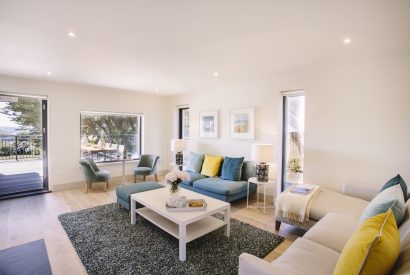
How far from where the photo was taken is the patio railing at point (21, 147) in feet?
14.2

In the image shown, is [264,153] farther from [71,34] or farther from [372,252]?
[71,34]

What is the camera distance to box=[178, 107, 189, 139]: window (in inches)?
245

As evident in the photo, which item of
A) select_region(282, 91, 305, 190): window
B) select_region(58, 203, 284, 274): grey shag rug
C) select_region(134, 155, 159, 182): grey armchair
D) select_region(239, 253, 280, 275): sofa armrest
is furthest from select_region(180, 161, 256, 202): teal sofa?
select_region(239, 253, 280, 275): sofa armrest

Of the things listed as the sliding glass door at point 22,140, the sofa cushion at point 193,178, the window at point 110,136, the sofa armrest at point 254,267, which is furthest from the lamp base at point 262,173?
the sliding glass door at point 22,140

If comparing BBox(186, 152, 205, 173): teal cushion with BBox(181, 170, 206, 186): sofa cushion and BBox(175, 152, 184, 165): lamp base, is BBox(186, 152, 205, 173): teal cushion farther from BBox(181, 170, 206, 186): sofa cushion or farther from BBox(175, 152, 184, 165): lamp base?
BBox(175, 152, 184, 165): lamp base

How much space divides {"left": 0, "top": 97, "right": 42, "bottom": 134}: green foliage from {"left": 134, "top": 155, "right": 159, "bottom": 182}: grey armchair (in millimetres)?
2271

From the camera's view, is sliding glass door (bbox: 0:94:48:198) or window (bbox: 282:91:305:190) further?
sliding glass door (bbox: 0:94:48:198)

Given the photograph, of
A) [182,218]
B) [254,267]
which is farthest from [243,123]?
[254,267]

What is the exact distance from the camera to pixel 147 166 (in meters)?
5.68

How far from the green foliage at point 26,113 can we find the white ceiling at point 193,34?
84 centimetres

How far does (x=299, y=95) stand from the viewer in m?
3.86

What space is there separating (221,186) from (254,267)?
2.39m

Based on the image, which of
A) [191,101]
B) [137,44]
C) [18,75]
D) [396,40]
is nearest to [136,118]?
[191,101]

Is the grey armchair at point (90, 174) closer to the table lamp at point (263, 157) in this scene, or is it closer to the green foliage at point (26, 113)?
the green foliage at point (26, 113)
